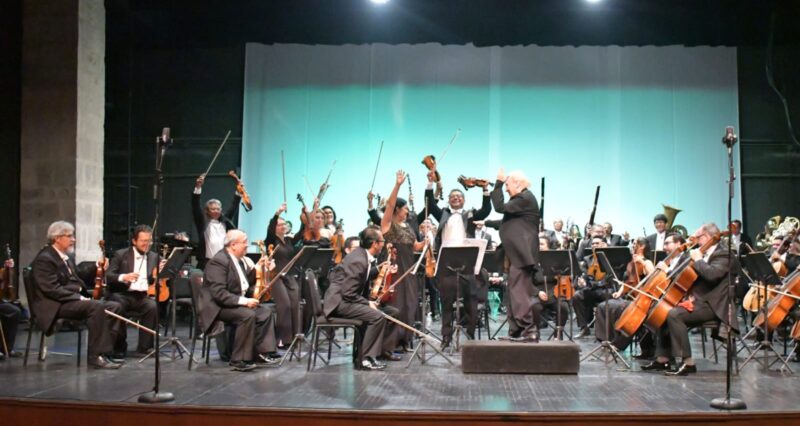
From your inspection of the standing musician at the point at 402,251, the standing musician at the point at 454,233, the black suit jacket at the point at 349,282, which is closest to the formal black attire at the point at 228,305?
the black suit jacket at the point at 349,282

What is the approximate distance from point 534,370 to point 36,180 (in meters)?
7.45

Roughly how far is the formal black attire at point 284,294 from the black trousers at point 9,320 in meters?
2.33

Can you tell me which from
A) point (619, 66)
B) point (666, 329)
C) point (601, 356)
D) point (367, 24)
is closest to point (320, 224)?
point (601, 356)

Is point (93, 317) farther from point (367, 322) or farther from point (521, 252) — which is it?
point (521, 252)

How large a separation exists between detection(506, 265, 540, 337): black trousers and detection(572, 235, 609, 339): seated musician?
2.70m

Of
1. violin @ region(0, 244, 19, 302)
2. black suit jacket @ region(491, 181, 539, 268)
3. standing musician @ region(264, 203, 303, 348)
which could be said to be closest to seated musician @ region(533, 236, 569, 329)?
black suit jacket @ region(491, 181, 539, 268)

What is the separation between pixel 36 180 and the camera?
10.9 metres

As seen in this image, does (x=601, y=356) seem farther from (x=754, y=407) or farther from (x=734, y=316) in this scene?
(x=754, y=407)

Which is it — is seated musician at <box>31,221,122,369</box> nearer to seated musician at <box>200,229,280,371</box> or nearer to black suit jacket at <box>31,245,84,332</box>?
black suit jacket at <box>31,245,84,332</box>

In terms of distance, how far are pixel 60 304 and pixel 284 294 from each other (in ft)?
6.58

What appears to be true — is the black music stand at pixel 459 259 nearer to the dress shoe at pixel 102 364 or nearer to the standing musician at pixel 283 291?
the standing musician at pixel 283 291

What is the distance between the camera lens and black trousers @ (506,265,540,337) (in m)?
6.83

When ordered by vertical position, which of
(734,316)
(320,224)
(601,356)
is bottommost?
(601,356)

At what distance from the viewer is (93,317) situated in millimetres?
6969
